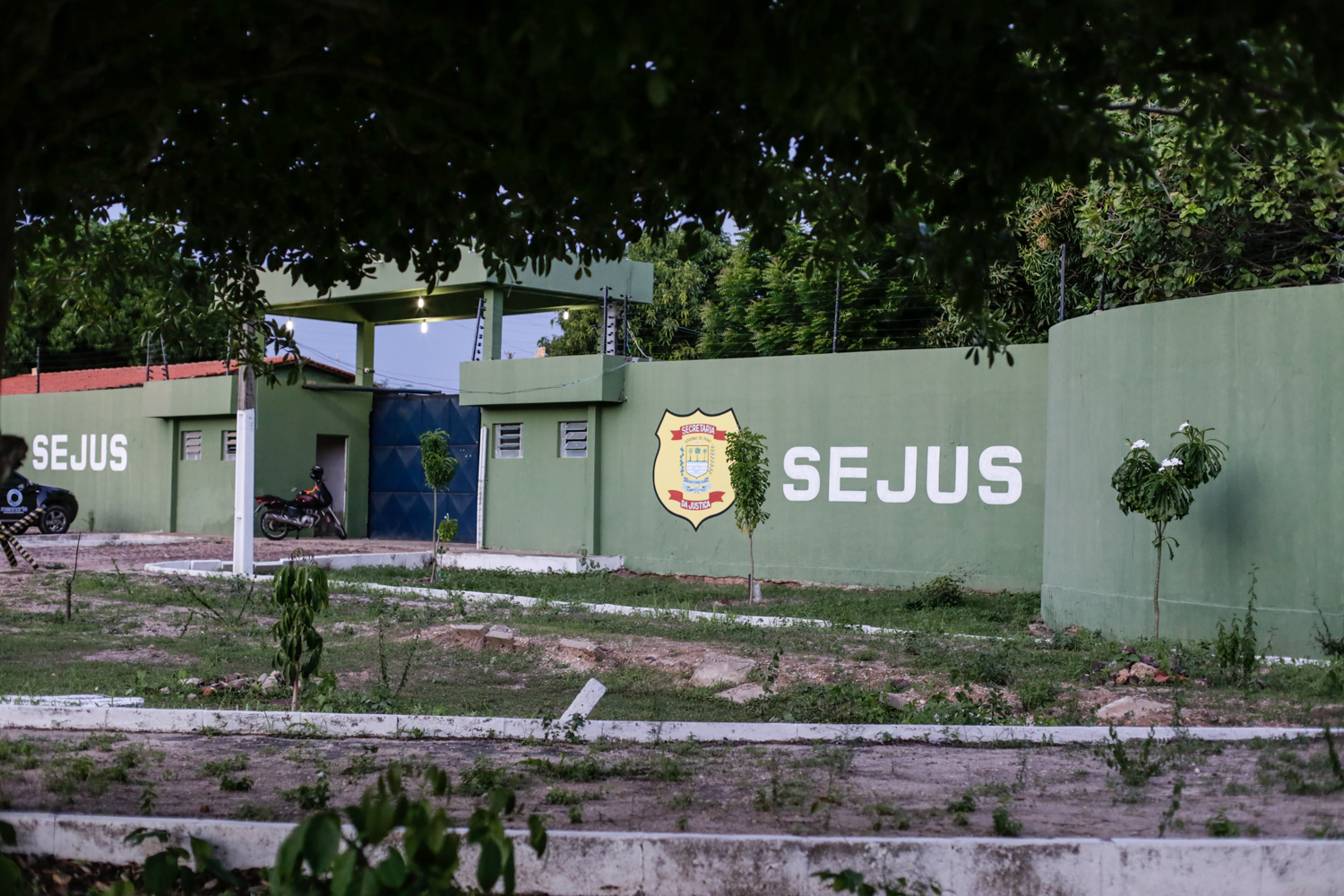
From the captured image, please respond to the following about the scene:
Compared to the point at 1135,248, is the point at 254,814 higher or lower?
lower

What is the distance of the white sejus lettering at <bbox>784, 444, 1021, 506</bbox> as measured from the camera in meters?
15.1

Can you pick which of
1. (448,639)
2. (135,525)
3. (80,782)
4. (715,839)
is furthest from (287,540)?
(715,839)

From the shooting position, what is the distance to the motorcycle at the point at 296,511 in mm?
22641

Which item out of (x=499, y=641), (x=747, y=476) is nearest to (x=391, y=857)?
(x=499, y=641)

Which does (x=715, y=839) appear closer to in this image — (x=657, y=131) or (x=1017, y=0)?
(x=657, y=131)

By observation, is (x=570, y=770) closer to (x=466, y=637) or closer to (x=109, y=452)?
(x=466, y=637)

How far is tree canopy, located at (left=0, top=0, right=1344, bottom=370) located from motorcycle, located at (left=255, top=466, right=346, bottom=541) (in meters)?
18.5

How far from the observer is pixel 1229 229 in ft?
46.6

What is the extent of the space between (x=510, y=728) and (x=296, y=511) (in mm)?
17647

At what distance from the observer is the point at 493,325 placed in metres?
21.5

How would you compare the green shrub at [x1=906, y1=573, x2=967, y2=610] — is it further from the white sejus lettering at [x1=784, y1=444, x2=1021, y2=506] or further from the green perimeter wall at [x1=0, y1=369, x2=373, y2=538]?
the green perimeter wall at [x1=0, y1=369, x2=373, y2=538]

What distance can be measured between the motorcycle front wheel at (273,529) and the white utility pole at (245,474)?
747 cm

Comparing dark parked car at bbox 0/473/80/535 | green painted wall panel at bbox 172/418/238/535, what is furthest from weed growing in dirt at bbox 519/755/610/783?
dark parked car at bbox 0/473/80/535

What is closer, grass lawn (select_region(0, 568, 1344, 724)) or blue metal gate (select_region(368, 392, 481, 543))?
grass lawn (select_region(0, 568, 1344, 724))
